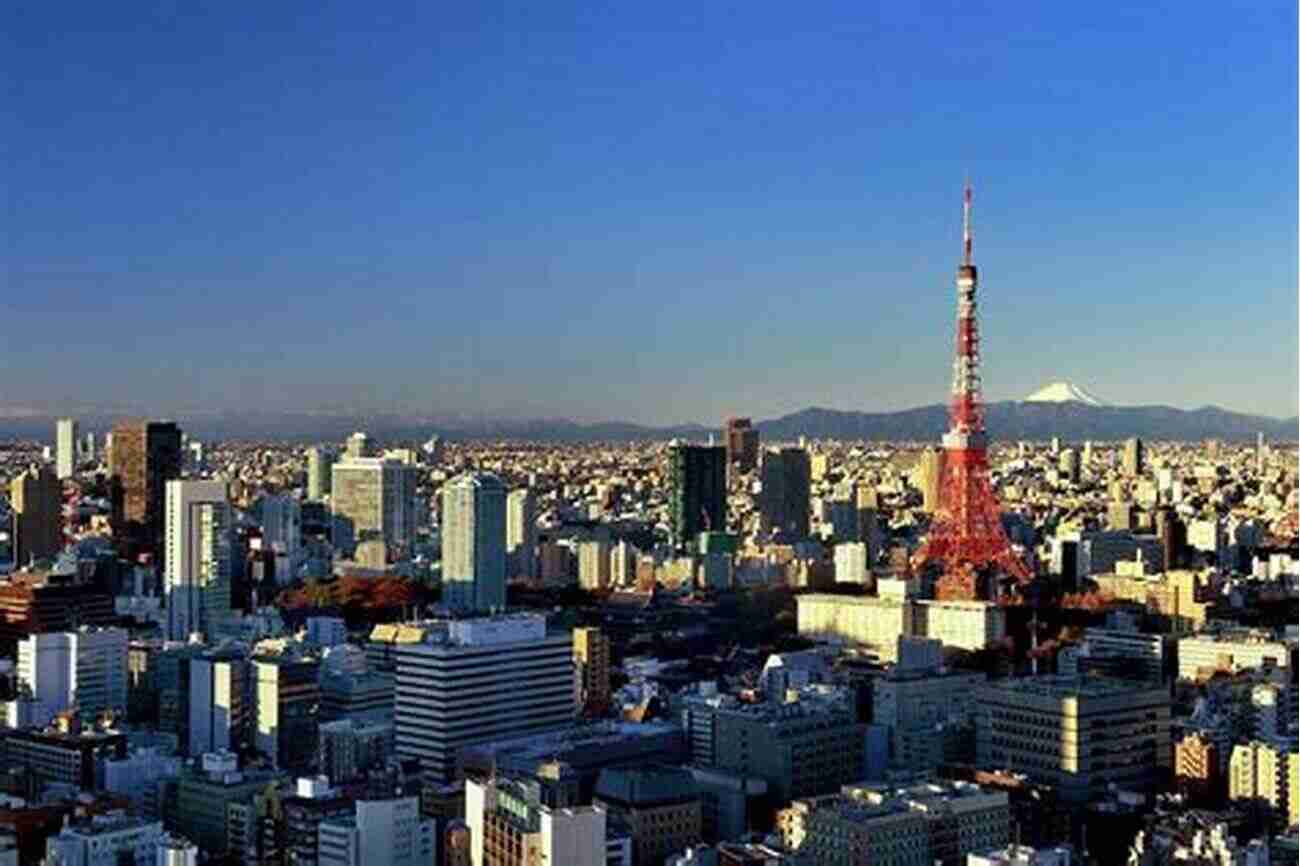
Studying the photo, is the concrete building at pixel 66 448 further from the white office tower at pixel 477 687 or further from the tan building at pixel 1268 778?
the tan building at pixel 1268 778

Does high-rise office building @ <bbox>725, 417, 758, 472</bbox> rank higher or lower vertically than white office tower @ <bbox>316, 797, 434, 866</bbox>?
higher

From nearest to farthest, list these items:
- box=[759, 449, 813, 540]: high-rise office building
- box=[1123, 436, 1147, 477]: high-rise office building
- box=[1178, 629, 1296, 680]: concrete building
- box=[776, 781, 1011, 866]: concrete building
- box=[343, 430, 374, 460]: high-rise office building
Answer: box=[776, 781, 1011, 866]: concrete building
box=[1178, 629, 1296, 680]: concrete building
box=[343, 430, 374, 460]: high-rise office building
box=[1123, 436, 1147, 477]: high-rise office building
box=[759, 449, 813, 540]: high-rise office building

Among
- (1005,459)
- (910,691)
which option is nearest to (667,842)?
(910,691)

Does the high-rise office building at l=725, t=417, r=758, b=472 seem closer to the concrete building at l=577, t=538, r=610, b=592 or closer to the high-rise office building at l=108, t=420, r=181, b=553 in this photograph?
the concrete building at l=577, t=538, r=610, b=592

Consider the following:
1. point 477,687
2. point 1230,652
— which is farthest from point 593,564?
point 477,687

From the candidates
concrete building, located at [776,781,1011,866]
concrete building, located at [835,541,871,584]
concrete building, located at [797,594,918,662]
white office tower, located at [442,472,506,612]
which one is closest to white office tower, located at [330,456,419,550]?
white office tower, located at [442,472,506,612]
